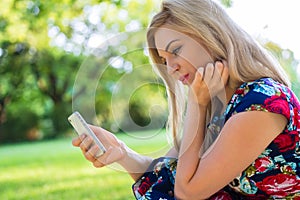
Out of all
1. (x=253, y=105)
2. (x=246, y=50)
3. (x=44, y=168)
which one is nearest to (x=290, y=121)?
(x=253, y=105)

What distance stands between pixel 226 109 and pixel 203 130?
0.09 metres

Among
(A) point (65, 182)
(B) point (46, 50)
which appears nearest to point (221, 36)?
(A) point (65, 182)

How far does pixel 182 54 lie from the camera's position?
159cm

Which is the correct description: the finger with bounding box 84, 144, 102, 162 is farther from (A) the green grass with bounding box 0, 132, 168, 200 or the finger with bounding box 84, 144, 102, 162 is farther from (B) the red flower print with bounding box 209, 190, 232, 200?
(A) the green grass with bounding box 0, 132, 168, 200

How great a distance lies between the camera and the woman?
1.49m

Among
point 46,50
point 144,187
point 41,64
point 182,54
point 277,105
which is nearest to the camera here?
point 277,105

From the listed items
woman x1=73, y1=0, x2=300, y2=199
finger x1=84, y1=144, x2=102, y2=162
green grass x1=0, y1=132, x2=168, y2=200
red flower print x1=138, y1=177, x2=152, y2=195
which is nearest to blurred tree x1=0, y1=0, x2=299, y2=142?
green grass x1=0, y1=132, x2=168, y2=200

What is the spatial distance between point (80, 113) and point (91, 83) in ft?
0.44

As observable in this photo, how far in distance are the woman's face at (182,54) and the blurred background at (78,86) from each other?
13 centimetres

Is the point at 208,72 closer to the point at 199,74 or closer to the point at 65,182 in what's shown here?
the point at 199,74

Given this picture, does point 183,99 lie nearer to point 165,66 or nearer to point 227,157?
point 165,66

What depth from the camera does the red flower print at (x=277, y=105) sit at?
4.86 feet

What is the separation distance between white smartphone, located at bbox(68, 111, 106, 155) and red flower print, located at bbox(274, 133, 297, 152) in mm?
521

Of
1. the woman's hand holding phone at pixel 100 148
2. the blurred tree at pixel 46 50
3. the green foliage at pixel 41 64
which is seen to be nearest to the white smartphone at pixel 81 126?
the woman's hand holding phone at pixel 100 148
